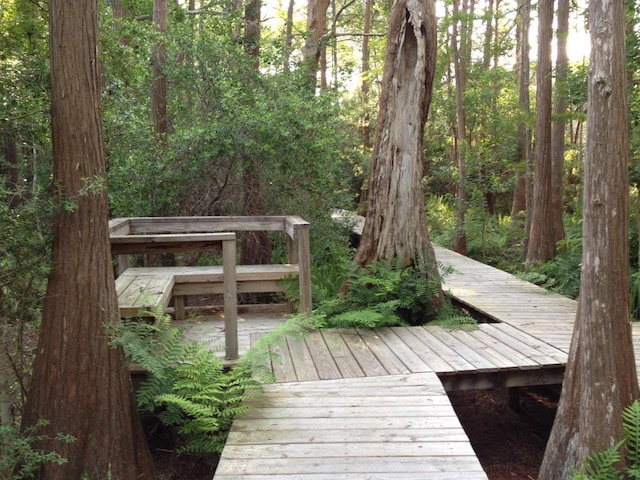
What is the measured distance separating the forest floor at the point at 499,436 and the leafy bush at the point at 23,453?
1.40m

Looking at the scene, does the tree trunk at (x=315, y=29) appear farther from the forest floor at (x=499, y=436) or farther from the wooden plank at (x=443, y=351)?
the forest floor at (x=499, y=436)

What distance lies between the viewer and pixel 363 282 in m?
7.00

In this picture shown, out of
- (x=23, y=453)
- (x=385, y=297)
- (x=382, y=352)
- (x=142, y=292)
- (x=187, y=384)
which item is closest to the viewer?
(x=23, y=453)

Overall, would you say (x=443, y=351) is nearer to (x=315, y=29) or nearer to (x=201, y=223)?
(x=201, y=223)

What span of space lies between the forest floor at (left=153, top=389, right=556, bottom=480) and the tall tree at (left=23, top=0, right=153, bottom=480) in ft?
4.11

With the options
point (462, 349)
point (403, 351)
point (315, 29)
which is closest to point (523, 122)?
point (315, 29)

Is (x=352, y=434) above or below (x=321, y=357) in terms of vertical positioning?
below

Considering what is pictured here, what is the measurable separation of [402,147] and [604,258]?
3.58 m

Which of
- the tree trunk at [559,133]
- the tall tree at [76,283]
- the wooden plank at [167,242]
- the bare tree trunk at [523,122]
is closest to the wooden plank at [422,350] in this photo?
the wooden plank at [167,242]

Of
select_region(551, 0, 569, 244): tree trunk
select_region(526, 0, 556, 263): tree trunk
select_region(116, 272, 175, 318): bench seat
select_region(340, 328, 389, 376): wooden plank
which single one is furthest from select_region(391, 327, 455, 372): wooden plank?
select_region(551, 0, 569, 244): tree trunk

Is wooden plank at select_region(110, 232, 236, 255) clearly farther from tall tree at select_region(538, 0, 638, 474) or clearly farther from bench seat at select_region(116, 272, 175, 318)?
tall tree at select_region(538, 0, 638, 474)

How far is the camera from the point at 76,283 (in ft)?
13.1

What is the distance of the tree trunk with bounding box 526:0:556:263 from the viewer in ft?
34.5

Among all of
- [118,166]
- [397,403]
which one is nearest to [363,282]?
[397,403]
